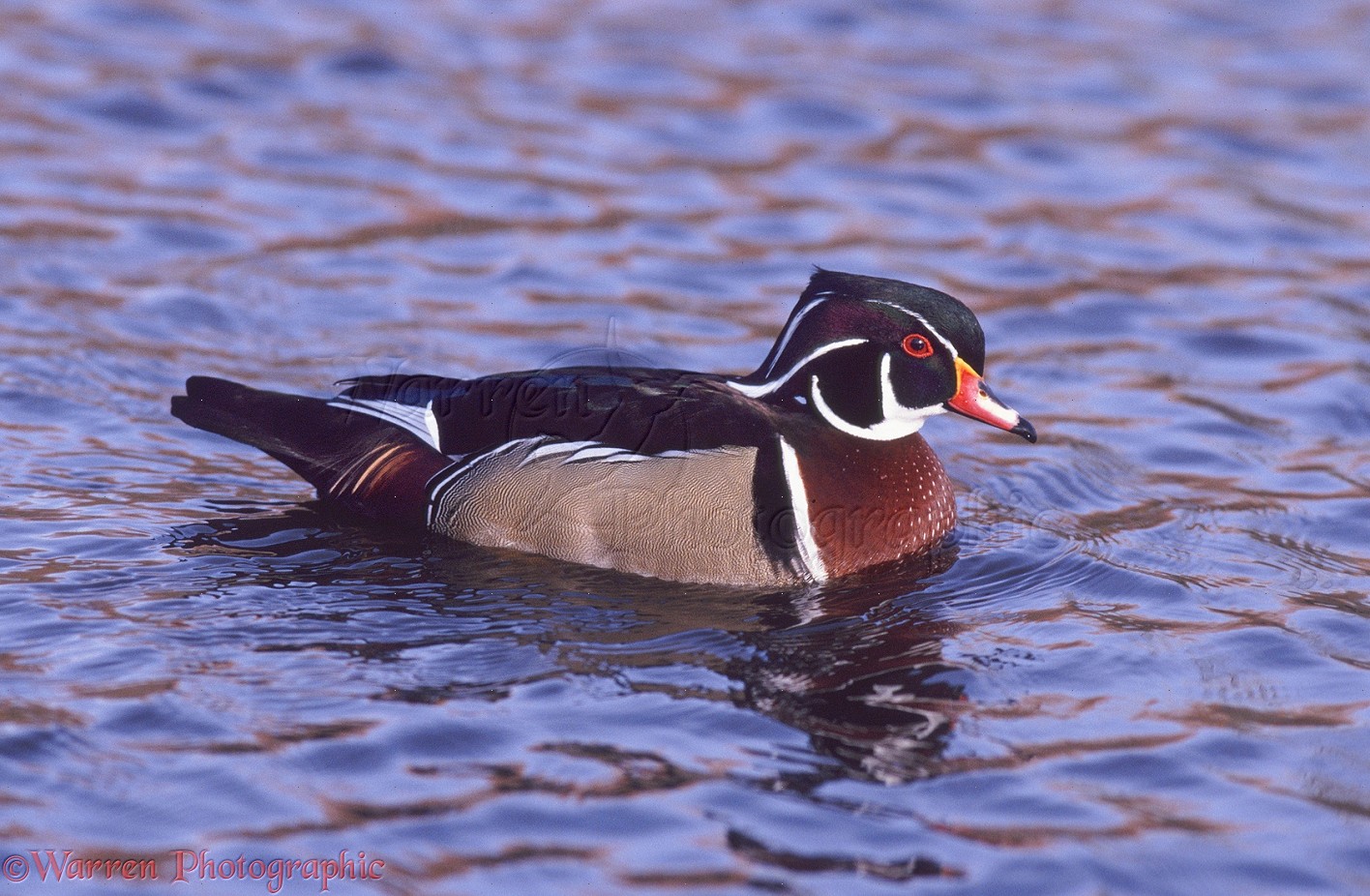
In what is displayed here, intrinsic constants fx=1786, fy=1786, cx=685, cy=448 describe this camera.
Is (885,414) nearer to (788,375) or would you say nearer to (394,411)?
(788,375)

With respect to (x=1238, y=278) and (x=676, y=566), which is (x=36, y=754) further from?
(x=1238, y=278)

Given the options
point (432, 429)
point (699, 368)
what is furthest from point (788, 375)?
point (699, 368)

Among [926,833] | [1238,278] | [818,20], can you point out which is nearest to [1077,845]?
[926,833]

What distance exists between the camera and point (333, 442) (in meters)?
7.29

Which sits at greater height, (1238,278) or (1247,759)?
(1238,278)

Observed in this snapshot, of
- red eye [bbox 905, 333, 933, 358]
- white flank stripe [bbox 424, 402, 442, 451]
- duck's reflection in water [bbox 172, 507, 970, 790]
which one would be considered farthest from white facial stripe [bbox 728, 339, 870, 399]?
white flank stripe [bbox 424, 402, 442, 451]

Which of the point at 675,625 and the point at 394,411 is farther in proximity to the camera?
the point at 394,411

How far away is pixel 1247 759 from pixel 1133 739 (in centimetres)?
35

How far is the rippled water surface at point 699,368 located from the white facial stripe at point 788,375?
692 millimetres

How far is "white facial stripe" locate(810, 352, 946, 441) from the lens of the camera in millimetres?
7152

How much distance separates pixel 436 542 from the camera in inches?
283

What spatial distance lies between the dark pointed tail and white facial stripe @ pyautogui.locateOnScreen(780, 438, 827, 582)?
1.43 meters

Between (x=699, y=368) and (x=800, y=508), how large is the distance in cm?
245

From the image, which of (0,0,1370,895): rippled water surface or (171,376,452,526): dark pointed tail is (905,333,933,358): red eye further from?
(171,376,452,526): dark pointed tail
